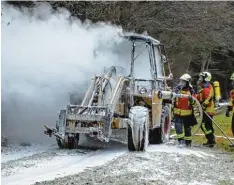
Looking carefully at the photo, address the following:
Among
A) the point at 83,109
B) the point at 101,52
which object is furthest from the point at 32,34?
the point at 83,109

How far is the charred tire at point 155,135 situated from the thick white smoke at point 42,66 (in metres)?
2.02

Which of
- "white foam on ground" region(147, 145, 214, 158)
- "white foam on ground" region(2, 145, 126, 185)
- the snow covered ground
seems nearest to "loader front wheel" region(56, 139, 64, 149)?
the snow covered ground

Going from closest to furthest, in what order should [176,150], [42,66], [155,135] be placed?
[176,150] → [42,66] → [155,135]

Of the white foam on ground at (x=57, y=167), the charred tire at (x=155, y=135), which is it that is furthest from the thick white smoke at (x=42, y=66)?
the white foam on ground at (x=57, y=167)

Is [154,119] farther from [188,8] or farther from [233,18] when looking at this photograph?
[233,18]

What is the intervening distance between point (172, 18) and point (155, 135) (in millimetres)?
7975

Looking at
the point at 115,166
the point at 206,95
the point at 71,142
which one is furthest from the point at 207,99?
the point at 115,166

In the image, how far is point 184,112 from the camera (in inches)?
525

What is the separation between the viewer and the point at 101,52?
1293cm

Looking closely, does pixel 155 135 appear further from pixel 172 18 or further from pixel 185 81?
pixel 172 18

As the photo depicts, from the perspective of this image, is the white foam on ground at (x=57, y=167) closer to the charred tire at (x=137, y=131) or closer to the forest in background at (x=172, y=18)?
the charred tire at (x=137, y=131)

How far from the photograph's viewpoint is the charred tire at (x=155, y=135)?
1378cm

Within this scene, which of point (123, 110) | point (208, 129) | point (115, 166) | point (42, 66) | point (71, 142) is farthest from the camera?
point (208, 129)

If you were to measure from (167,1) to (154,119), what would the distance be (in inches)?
316
